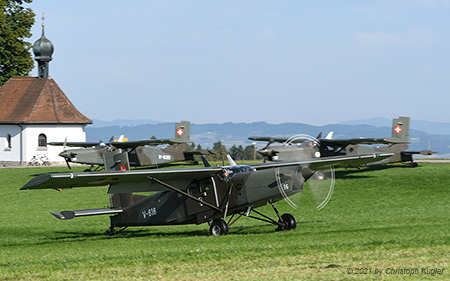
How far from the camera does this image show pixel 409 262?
36.2 ft

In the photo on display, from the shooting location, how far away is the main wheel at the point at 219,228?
16766 millimetres

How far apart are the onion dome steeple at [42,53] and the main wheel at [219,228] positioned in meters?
52.4

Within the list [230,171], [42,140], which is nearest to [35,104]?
[42,140]

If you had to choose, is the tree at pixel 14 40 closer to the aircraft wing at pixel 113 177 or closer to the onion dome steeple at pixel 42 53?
the onion dome steeple at pixel 42 53

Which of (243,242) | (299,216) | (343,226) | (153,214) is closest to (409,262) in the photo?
(243,242)

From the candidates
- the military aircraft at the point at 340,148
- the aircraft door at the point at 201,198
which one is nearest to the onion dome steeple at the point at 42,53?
the military aircraft at the point at 340,148

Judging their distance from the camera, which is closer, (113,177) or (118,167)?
(113,177)

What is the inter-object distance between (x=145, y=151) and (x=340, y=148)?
15.4 m

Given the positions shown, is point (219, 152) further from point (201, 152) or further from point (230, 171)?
point (230, 171)

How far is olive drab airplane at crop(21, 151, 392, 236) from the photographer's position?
51.2 feet

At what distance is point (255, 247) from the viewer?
1359 centimetres

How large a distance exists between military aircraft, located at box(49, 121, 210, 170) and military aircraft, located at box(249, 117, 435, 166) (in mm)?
10237

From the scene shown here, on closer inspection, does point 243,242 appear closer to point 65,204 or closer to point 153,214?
point 153,214

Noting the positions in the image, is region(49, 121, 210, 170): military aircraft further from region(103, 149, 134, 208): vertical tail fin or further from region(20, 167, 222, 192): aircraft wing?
region(20, 167, 222, 192): aircraft wing
